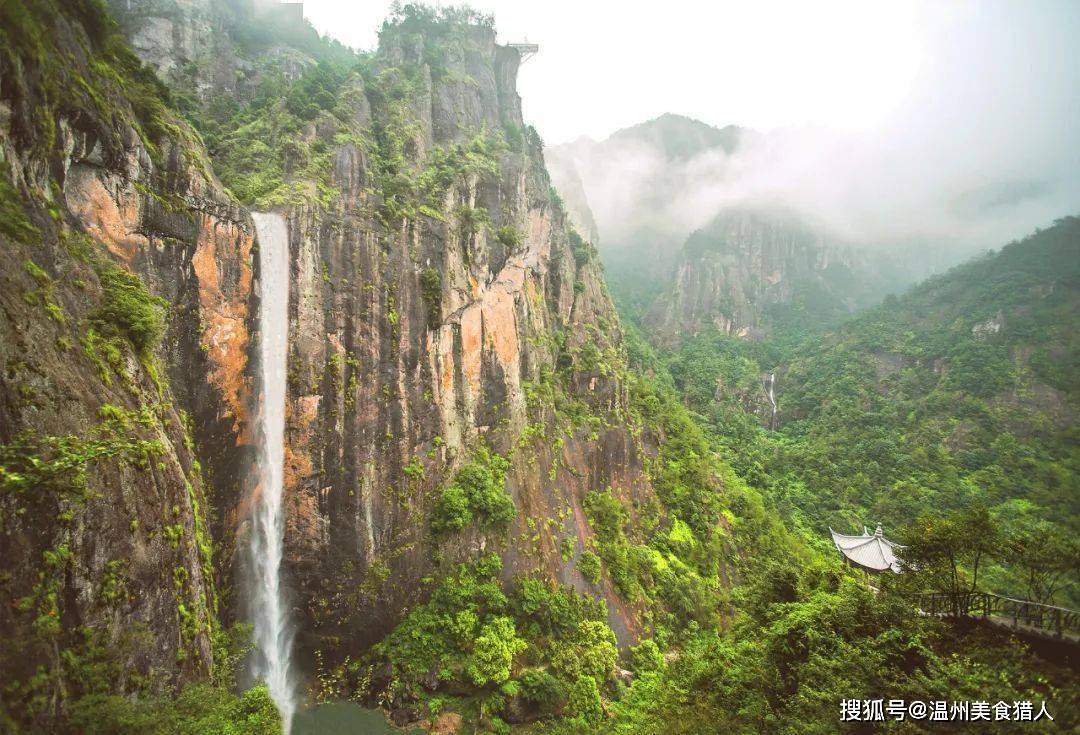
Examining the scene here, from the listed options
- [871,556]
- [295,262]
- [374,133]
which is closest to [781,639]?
[295,262]

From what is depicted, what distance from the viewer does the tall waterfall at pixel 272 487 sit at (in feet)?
52.2

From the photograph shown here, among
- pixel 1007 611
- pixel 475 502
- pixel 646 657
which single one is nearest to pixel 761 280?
pixel 646 657

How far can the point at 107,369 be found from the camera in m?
11.0

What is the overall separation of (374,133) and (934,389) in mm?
65875

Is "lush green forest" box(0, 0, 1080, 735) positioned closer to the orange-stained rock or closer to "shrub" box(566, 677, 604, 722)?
"shrub" box(566, 677, 604, 722)

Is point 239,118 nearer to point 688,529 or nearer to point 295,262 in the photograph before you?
point 295,262

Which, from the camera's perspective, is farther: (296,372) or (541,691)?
(296,372)

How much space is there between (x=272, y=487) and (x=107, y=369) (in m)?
7.60

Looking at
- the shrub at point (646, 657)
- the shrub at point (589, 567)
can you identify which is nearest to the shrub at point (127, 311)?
the shrub at point (589, 567)

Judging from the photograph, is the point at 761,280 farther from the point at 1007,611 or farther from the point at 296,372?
the point at 296,372

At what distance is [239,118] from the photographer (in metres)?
25.3

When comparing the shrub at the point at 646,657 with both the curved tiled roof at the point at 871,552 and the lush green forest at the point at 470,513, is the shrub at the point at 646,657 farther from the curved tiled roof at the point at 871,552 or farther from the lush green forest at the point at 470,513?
the curved tiled roof at the point at 871,552

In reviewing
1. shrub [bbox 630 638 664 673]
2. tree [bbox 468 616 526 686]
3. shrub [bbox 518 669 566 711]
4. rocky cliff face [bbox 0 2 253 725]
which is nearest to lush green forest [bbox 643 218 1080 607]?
shrub [bbox 630 638 664 673]

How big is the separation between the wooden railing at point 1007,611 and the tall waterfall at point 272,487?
67.3 ft
